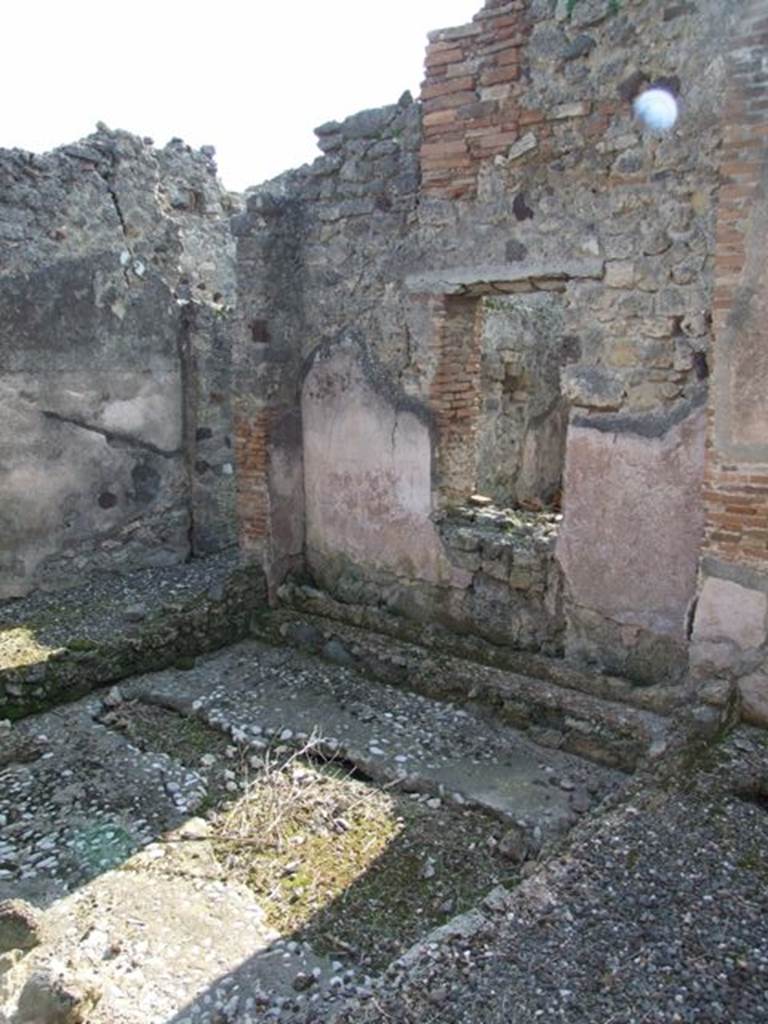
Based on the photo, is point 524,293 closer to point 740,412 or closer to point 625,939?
point 740,412

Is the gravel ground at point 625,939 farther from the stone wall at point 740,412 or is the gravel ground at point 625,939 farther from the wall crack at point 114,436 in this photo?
the wall crack at point 114,436

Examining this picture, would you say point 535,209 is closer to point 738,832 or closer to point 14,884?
point 738,832

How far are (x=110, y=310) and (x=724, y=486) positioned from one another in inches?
172

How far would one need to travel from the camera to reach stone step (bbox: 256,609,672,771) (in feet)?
13.6

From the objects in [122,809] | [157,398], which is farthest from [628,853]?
[157,398]

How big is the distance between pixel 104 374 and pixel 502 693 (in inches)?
142

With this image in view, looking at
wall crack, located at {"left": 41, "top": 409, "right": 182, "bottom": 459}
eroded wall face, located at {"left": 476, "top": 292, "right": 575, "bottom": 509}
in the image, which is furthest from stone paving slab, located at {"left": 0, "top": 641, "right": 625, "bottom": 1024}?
eroded wall face, located at {"left": 476, "top": 292, "right": 575, "bottom": 509}

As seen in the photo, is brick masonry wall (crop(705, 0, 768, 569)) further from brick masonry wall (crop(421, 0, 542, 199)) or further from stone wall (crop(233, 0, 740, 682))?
brick masonry wall (crop(421, 0, 542, 199))

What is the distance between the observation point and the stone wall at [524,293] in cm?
402

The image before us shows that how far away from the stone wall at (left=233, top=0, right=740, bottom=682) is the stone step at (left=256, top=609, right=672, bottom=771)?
30 centimetres

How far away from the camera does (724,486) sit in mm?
3693

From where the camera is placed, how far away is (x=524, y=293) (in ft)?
16.3

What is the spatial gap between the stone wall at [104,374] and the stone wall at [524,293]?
1.17 m

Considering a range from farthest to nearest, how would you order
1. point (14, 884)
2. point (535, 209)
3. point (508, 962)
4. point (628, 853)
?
1. point (535, 209)
2. point (14, 884)
3. point (628, 853)
4. point (508, 962)
